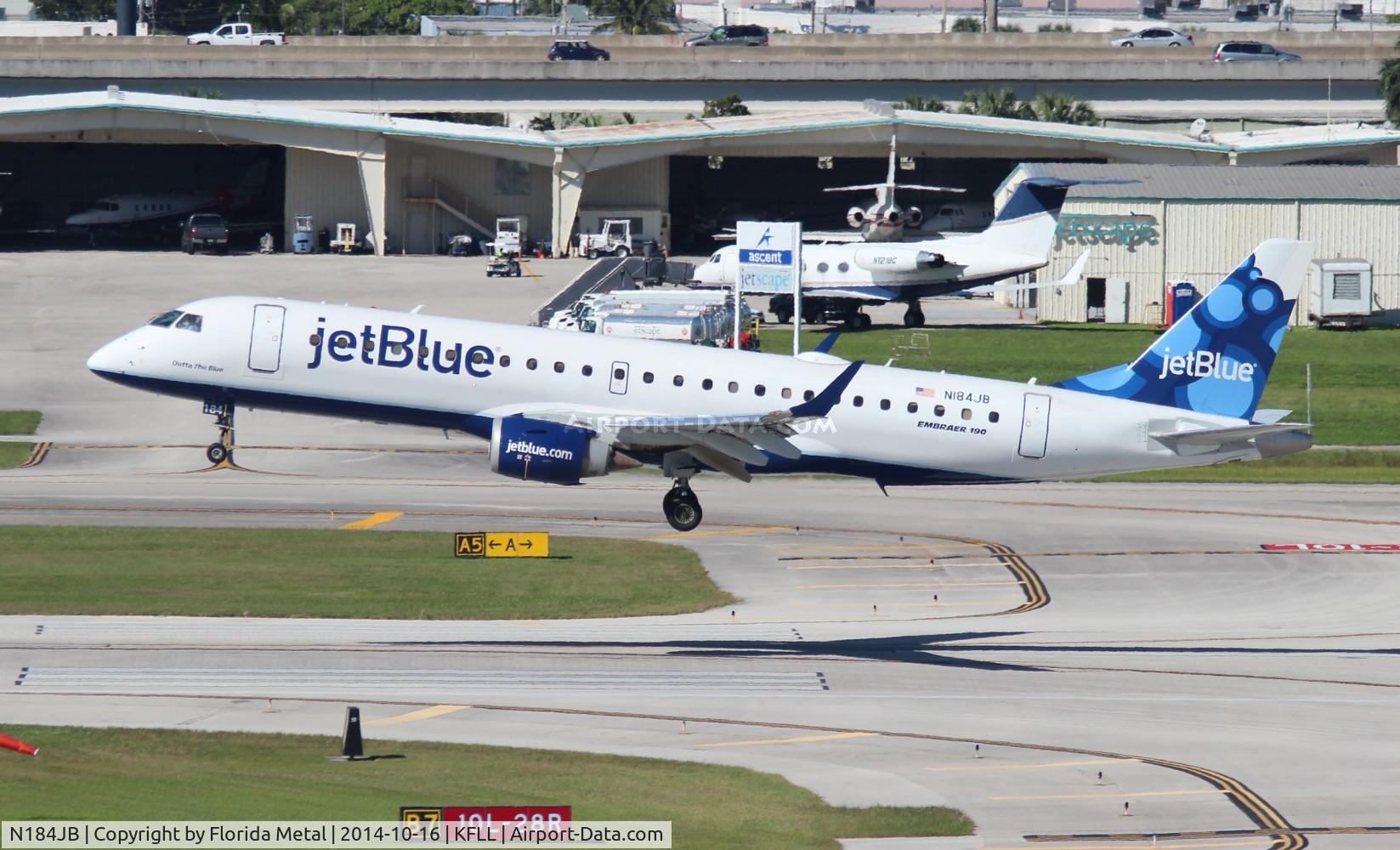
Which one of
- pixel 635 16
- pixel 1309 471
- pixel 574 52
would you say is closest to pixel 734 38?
pixel 574 52

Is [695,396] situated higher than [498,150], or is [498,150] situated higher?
[498,150]

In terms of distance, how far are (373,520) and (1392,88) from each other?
87.2 m

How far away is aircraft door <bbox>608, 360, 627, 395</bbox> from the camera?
40875mm

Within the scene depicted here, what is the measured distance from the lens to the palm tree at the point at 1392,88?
118 metres

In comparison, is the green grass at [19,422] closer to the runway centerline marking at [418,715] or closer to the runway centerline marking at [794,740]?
the runway centerline marking at [418,715]

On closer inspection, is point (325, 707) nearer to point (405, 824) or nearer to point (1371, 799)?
point (405, 824)

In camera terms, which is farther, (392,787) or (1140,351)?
(1140,351)

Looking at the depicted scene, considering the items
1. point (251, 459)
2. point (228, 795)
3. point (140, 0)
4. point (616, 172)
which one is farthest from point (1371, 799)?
point (140, 0)

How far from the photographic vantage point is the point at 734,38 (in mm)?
166375

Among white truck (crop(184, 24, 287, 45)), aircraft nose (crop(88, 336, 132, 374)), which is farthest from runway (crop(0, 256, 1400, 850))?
white truck (crop(184, 24, 287, 45))

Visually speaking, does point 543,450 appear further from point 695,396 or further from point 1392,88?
point 1392,88

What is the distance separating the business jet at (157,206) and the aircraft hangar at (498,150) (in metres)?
0.79

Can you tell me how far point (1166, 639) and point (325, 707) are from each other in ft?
71.8

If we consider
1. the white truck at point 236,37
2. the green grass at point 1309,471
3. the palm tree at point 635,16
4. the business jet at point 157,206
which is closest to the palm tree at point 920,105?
the business jet at point 157,206
